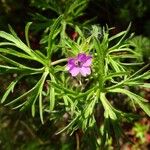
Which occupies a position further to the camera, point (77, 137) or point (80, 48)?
point (77, 137)

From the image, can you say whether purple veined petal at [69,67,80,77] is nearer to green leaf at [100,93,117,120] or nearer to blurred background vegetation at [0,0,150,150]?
green leaf at [100,93,117,120]

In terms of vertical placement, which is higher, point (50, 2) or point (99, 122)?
point (50, 2)

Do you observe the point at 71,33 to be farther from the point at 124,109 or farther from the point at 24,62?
the point at 124,109

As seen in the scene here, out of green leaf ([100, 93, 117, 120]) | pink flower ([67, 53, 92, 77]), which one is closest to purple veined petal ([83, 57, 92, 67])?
pink flower ([67, 53, 92, 77])

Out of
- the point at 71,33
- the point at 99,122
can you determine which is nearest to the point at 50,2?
the point at 71,33

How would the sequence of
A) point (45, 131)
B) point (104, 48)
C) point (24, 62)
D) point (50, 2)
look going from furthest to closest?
point (45, 131), point (24, 62), point (50, 2), point (104, 48)

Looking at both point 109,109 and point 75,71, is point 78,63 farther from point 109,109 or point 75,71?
point 109,109
